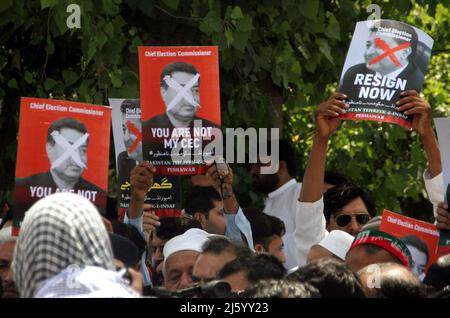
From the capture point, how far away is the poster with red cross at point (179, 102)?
5.54m

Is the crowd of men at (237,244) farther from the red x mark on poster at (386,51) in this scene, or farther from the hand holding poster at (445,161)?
the red x mark on poster at (386,51)

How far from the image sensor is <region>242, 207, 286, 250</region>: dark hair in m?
6.34

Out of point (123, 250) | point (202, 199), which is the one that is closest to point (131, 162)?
point (202, 199)

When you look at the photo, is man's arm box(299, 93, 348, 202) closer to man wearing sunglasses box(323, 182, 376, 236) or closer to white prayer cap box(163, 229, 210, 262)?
white prayer cap box(163, 229, 210, 262)

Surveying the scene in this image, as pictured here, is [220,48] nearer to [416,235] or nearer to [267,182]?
[267,182]

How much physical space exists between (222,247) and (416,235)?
0.91 m

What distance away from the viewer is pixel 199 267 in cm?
528

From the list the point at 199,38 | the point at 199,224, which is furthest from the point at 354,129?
the point at 199,224

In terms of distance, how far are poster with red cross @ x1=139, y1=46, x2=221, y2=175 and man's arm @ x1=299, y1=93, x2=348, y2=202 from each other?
43 cm

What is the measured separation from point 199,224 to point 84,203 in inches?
120

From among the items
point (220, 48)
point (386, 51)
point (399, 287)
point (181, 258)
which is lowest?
point (399, 287)

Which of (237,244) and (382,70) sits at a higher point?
(382,70)

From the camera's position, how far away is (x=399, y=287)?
4.36m

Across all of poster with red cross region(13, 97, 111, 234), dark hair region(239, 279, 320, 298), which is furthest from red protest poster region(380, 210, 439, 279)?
dark hair region(239, 279, 320, 298)
